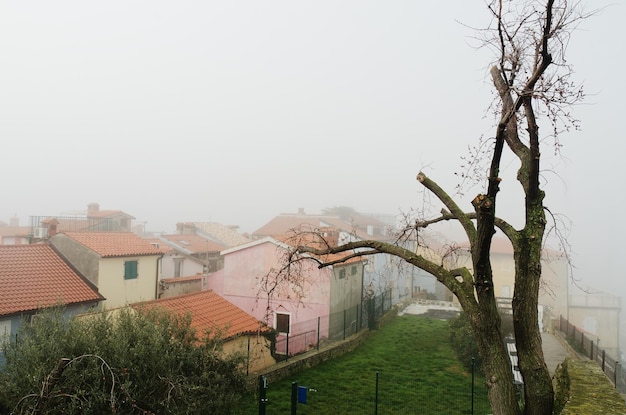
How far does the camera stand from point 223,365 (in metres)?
8.64

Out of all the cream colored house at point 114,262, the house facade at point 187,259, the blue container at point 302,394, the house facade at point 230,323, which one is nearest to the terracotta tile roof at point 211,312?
the house facade at point 230,323

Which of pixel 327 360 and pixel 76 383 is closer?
pixel 76 383

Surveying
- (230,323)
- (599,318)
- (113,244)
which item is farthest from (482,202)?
(599,318)

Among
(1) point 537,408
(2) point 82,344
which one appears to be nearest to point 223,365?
(2) point 82,344

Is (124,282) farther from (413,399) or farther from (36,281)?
(413,399)

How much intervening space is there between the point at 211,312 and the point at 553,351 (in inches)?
558

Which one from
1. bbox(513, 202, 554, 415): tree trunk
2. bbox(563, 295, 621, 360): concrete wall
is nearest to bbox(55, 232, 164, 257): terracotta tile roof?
bbox(513, 202, 554, 415): tree trunk

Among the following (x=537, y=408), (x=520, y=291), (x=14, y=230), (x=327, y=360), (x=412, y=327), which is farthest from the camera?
(x=14, y=230)

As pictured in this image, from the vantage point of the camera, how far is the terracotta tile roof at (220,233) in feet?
165

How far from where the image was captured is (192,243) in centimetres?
4262

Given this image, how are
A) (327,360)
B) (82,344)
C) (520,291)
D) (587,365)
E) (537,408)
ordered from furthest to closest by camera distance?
(327,360) → (587,365) → (82,344) → (520,291) → (537,408)

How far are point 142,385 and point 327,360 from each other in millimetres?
10925

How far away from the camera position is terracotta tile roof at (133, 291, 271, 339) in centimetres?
1504

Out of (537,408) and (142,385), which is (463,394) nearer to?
(537,408)
